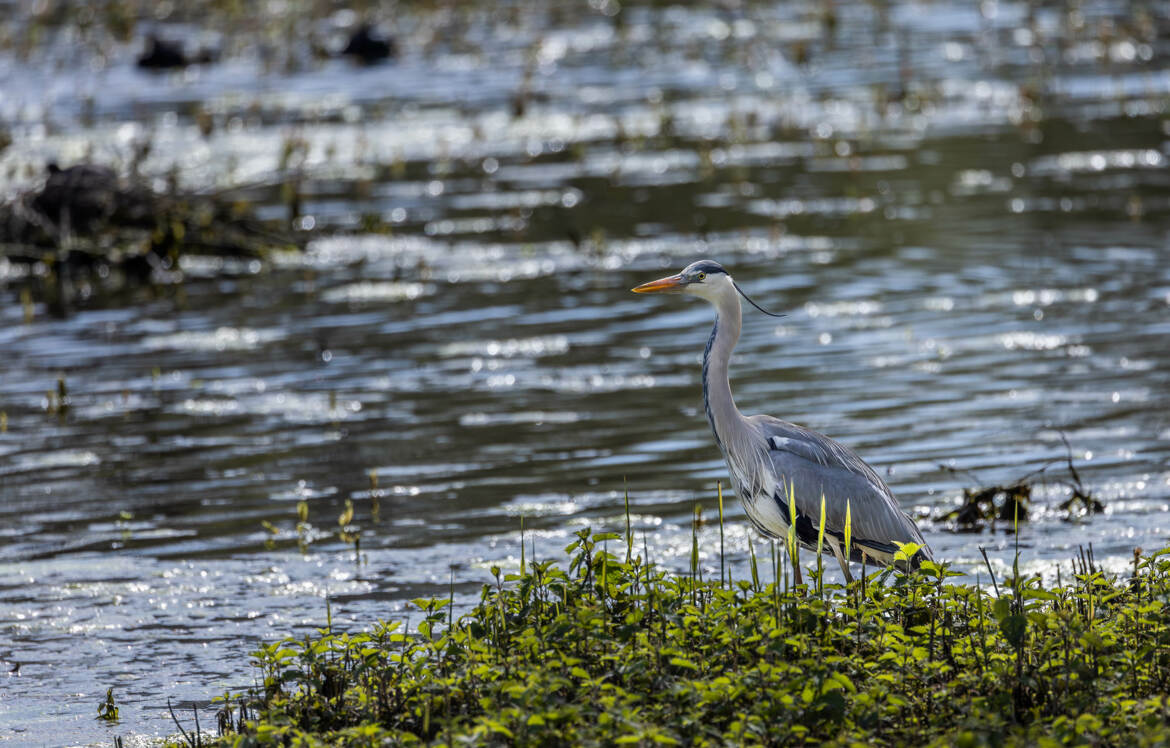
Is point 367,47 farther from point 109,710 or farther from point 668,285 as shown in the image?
point 109,710

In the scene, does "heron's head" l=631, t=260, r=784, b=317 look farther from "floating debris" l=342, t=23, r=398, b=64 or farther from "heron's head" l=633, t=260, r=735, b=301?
"floating debris" l=342, t=23, r=398, b=64

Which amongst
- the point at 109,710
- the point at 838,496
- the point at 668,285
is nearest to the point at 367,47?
the point at 668,285

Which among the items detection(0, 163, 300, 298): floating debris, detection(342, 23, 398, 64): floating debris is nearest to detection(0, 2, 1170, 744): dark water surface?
detection(0, 163, 300, 298): floating debris

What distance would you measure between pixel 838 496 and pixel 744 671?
7.15 ft

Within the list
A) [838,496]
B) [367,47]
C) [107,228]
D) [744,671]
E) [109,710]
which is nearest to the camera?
[744,671]

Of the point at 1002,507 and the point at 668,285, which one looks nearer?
the point at 668,285

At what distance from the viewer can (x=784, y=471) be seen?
736 cm

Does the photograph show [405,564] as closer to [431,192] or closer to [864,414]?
[864,414]

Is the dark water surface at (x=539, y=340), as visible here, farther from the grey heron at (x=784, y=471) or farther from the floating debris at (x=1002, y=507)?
the grey heron at (x=784, y=471)

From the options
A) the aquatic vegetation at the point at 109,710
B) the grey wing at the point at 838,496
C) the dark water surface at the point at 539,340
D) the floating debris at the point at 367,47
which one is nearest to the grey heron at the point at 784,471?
the grey wing at the point at 838,496

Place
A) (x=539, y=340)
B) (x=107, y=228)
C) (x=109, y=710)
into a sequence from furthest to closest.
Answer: (x=107, y=228) → (x=539, y=340) → (x=109, y=710)

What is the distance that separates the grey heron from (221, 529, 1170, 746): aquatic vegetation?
120cm

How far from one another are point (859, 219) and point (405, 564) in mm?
9912

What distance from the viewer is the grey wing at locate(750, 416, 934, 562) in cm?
729
